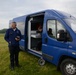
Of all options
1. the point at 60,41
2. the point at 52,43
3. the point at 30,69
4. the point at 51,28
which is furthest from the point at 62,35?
the point at 30,69

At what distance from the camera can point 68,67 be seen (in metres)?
7.11

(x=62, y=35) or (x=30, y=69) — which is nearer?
(x=62, y=35)

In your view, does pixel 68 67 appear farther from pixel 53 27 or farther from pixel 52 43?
pixel 53 27

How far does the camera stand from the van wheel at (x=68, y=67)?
6.92 metres

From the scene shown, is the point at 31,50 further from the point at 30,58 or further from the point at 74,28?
the point at 74,28

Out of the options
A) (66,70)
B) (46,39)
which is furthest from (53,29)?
(66,70)

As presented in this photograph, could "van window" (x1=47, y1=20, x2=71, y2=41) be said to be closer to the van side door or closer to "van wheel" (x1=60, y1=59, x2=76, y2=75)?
the van side door

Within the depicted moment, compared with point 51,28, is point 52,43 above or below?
below

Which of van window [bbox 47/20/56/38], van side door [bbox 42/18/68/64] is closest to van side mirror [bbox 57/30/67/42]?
van side door [bbox 42/18/68/64]

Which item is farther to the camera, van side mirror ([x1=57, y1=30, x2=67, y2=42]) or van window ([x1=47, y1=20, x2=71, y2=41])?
van window ([x1=47, y1=20, x2=71, y2=41])

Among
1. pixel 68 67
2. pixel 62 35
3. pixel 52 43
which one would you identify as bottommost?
pixel 68 67

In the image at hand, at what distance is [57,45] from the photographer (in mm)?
7543

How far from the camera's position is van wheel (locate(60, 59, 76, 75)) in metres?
6.92

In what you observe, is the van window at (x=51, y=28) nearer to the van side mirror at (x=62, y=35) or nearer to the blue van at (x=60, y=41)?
the blue van at (x=60, y=41)
